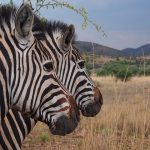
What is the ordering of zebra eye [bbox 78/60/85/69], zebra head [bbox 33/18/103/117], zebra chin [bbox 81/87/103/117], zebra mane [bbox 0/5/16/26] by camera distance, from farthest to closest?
zebra chin [bbox 81/87/103/117] → zebra eye [bbox 78/60/85/69] → zebra head [bbox 33/18/103/117] → zebra mane [bbox 0/5/16/26]

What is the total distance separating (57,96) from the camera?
4.20 meters

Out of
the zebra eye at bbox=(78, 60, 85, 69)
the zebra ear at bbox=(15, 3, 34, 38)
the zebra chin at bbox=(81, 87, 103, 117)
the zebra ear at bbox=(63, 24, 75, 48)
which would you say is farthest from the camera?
the zebra chin at bbox=(81, 87, 103, 117)

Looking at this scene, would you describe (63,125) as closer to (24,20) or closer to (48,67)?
(48,67)

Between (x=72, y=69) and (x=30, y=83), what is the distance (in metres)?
3.15

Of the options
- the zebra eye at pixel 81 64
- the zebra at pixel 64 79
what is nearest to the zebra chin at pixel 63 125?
the zebra at pixel 64 79

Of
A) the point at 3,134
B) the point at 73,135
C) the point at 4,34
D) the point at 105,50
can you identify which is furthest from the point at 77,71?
the point at 105,50

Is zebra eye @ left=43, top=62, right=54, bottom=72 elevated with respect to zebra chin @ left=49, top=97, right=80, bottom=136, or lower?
elevated

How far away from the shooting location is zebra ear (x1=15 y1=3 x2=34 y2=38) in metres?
4.14

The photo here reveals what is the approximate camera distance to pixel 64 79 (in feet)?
23.6

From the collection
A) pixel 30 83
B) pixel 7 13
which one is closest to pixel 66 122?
pixel 30 83

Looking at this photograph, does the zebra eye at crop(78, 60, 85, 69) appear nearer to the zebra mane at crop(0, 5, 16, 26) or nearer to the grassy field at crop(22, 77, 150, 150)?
the grassy field at crop(22, 77, 150, 150)

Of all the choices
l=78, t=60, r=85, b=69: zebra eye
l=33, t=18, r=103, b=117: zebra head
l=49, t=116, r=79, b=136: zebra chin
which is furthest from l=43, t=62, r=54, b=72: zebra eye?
l=78, t=60, r=85, b=69: zebra eye

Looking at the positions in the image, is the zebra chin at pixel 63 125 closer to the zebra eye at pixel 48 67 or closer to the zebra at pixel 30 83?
the zebra at pixel 30 83

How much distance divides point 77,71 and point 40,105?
10.7 feet
